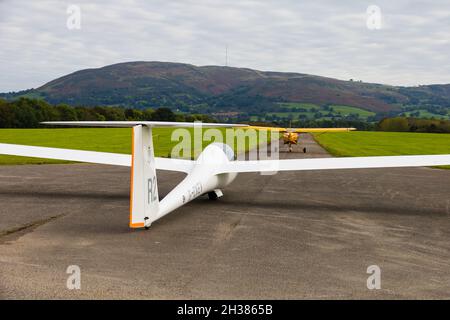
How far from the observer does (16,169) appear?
2586cm

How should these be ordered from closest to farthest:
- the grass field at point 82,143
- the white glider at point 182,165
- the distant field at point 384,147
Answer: the white glider at point 182,165 < the grass field at point 82,143 < the distant field at point 384,147

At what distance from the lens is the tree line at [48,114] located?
347ft

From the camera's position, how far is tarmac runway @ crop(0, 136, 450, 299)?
7887 mm

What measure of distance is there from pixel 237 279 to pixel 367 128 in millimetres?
147483

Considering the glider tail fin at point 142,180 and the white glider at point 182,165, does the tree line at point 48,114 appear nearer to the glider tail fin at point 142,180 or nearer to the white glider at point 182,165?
the white glider at point 182,165

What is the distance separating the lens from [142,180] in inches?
424

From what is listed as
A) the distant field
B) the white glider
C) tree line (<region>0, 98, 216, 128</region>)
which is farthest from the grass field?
tree line (<region>0, 98, 216, 128</region>)

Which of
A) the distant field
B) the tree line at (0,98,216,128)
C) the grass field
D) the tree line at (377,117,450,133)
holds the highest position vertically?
the tree line at (0,98,216,128)

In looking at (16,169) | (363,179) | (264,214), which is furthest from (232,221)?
(16,169)

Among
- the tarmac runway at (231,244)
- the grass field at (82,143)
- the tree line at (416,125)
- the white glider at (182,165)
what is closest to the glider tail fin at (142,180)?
the white glider at (182,165)

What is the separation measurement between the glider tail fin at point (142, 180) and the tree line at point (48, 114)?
88.6 metres

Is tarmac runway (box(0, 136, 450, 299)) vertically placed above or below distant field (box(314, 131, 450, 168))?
below

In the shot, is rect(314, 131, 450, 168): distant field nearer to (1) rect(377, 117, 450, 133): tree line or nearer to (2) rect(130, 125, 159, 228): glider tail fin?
(2) rect(130, 125, 159, 228): glider tail fin
